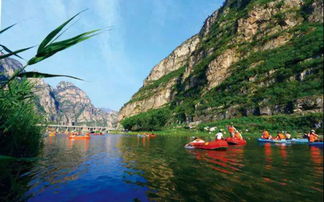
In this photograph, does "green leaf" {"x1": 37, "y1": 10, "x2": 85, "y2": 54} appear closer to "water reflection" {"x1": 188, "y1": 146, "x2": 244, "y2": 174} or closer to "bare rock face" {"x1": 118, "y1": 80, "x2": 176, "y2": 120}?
"water reflection" {"x1": 188, "y1": 146, "x2": 244, "y2": 174}

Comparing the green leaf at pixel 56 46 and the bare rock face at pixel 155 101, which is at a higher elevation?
the bare rock face at pixel 155 101

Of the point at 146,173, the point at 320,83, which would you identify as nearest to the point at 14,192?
the point at 146,173

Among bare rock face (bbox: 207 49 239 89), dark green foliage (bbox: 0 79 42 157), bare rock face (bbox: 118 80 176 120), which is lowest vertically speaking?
dark green foliage (bbox: 0 79 42 157)

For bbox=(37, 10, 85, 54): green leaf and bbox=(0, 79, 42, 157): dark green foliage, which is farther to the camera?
bbox=(0, 79, 42, 157): dark green foliage

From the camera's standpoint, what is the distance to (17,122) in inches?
287

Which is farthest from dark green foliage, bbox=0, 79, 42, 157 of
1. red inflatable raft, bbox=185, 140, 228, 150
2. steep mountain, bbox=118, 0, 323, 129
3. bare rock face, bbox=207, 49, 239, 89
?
bare rock face, bbox=207, 49, 239, 89

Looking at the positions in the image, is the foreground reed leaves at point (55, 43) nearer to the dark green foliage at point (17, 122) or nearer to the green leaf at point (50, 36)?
the green leaf at point (50, 36)

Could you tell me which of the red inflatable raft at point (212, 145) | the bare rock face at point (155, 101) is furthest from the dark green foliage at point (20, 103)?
the bare rock face at point (155, 101)

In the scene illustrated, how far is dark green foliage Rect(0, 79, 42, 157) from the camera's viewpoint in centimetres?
624

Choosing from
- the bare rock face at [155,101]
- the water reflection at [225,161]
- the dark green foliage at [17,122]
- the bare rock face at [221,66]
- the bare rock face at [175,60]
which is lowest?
the water reflection at [225,161]

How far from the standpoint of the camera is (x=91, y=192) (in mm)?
7129

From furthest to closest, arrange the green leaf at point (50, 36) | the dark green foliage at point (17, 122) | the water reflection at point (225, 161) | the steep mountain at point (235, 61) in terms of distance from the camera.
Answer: the steep mountain at point (235, 61)
the water reflection at point (225, 161)
the dark green foliage at point (17, 122)
the green leaf at point (50, 36)

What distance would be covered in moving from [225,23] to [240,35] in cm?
2362

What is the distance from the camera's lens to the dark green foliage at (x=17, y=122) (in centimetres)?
624
